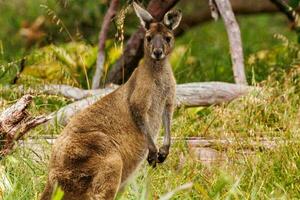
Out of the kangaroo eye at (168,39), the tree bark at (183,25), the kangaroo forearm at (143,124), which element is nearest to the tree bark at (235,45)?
the tree bark at (183,25)

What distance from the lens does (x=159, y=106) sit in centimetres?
615

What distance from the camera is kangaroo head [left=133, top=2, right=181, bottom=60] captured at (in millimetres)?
6086

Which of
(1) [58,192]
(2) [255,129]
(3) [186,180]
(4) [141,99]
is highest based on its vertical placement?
(1) [58,192]

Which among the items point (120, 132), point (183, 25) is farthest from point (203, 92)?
point (183, 25)

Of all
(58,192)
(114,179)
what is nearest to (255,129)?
(114,179)

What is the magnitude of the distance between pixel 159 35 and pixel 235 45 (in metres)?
2.26

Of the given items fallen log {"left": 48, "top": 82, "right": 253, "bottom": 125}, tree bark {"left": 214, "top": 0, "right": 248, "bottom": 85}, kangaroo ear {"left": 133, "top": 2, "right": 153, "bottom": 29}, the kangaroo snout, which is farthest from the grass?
kangaroo ear {"left": 133, "top": 2, "right": 153, "bottom": 29}

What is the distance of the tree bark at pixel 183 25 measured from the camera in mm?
8945

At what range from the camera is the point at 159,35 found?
6082 millimetres

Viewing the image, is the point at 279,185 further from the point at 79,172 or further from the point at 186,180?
the point at 79,172

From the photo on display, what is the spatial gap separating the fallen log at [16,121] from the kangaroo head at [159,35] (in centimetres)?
81

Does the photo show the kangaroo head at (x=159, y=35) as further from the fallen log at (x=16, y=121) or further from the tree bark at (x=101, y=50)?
the tree bark at (x=101, y=50)

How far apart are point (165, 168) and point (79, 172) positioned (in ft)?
4.27

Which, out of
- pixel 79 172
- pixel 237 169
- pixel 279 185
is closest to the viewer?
pixel 79 172
